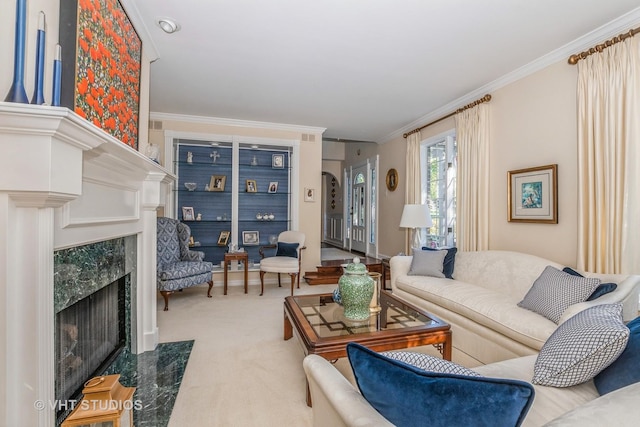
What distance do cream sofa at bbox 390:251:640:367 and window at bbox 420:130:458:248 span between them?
1086 mm

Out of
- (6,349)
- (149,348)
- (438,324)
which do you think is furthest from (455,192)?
(6,349)

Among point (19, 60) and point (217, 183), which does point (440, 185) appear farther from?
point (19, 60)

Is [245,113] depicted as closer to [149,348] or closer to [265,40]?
[265,40]

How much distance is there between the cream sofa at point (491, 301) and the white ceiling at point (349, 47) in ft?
6.27

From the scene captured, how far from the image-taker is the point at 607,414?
68 cm

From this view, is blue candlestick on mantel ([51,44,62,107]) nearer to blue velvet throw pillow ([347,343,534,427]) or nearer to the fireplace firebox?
the fireplace firebox

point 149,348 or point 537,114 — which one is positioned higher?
point 537,114

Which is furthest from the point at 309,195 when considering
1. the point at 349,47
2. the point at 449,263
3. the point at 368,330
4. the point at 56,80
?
the point at 56,80

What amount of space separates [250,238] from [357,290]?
339 cm

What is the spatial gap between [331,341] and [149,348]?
1.69 metres

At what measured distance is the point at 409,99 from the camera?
3.99 meters

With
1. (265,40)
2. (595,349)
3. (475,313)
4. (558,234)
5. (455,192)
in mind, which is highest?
(265,40)

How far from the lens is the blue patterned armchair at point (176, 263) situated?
3.60m

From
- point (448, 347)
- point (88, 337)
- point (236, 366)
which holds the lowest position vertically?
point (236, 366)
